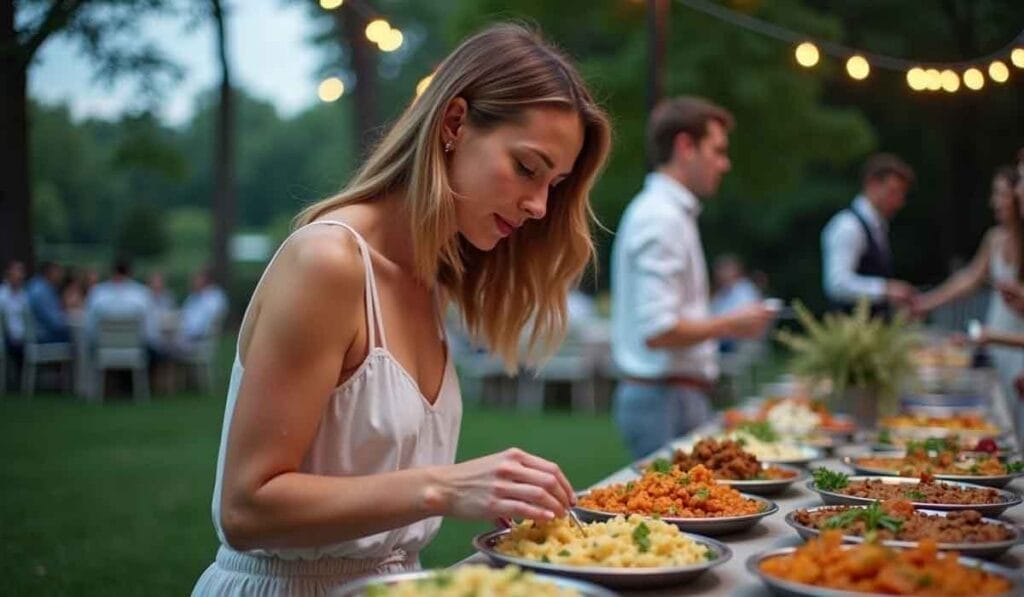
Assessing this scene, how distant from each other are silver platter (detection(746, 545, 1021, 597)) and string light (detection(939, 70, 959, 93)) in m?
3.74

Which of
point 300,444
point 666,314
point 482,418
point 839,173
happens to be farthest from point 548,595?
point 839,173

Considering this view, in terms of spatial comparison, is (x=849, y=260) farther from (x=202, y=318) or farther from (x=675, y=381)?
(x=202, y=318)

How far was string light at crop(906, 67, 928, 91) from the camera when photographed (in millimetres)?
5057

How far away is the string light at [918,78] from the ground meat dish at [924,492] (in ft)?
10.3

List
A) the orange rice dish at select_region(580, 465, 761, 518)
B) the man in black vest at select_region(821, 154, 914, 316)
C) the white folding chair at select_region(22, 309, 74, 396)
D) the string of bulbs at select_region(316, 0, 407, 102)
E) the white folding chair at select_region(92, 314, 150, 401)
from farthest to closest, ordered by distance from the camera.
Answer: the white folding chair at select_region(92, 314, 150, 401), the white folding chair at select_region(22, 309, 74, 396), the man in black vest at select_region(821, 154, 914, 316), the string of bulbs at select_region(316, 0, 407, 102), the orange rice dish at select_region(580, 465, 761, 518)

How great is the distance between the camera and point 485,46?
78.7 inches

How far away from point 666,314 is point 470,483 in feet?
7.96

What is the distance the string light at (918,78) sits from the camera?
16.6ft

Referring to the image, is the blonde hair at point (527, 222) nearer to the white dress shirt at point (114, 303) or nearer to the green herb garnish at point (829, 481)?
the green herb garnish at point (829, 481)

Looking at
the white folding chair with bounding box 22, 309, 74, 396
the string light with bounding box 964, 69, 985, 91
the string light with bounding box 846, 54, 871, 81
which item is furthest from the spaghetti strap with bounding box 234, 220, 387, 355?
the white folding chair with bounding box 22, 309, 74, 396

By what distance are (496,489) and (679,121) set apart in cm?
Answer: 288

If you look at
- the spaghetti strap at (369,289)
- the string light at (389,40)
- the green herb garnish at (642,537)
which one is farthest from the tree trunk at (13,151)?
the green herb garnish at (642,537)

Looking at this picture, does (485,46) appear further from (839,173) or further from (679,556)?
(839,173)

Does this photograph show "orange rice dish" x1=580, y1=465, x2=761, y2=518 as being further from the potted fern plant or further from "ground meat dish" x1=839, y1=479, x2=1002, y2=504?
the potted fern plant
